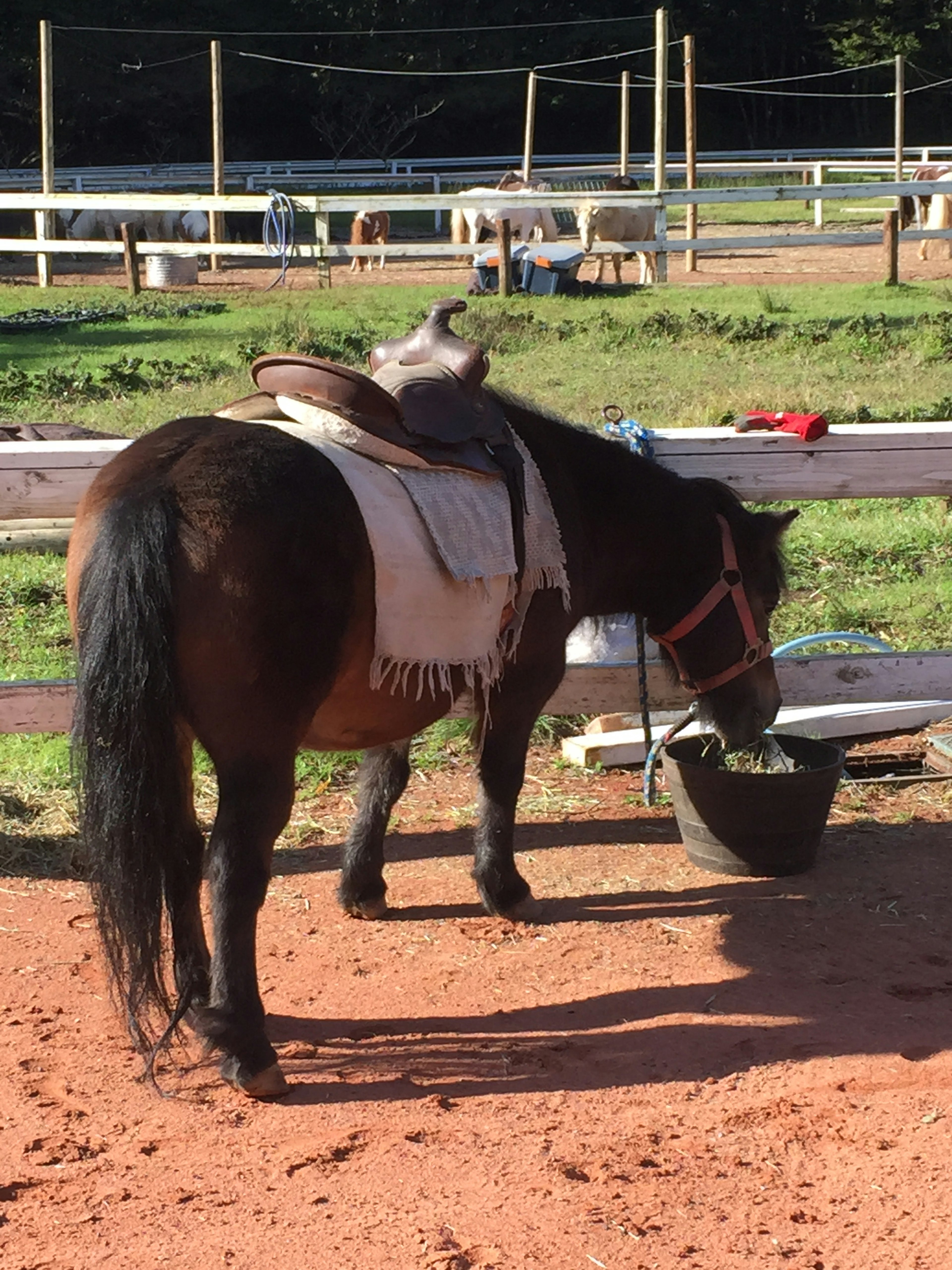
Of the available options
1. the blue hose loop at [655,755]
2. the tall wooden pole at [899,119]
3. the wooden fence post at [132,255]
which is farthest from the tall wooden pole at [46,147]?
the blue hose loop at [655,755]

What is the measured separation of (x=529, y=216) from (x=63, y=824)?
791 inches

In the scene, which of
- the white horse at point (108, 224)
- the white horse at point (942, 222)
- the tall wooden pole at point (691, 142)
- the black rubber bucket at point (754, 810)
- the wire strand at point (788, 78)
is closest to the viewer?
the black rubber bucket at point (754, 810)

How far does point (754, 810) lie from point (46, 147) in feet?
66.0

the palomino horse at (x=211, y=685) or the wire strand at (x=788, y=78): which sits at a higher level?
the wire strand at (x=788, y=78)

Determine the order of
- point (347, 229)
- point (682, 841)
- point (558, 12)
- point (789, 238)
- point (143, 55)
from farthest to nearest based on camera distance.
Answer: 1. point (558, 12)
2. point (143, 55)
3. point (347, 229)
4. point (789, 238)
5. point (682, 841)

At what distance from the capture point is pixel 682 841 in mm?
5051

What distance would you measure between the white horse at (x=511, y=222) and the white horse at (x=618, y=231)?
83 centimetres

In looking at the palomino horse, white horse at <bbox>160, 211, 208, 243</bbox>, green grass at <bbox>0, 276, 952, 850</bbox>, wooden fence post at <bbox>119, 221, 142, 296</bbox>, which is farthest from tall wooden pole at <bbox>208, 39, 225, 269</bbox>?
the palomino horse

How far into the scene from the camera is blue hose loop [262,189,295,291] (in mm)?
19688

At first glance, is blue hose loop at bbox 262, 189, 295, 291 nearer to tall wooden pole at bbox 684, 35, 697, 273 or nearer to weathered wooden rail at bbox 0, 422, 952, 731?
tall wooden pole at bbox 684, 35, 697, 273

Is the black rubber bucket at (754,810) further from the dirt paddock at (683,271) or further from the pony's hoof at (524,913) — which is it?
the dirt paddock at (683,271)

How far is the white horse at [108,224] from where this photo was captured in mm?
26125

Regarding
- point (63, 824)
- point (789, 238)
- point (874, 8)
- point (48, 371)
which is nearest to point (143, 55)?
point (874, 8)

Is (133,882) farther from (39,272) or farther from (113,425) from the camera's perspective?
(39,272)
